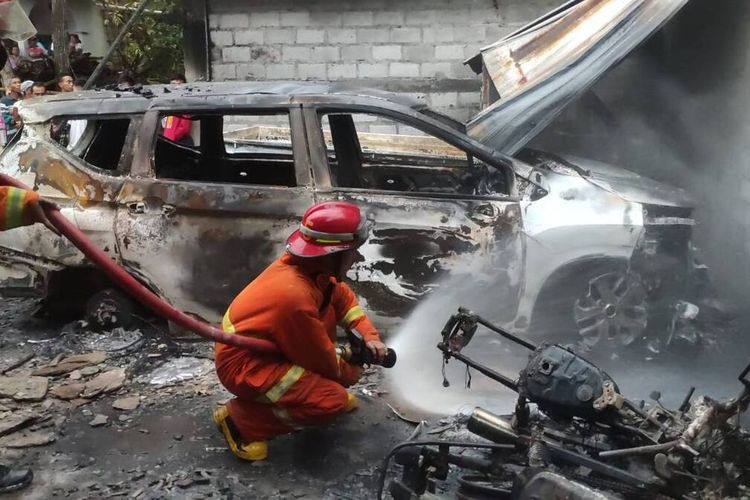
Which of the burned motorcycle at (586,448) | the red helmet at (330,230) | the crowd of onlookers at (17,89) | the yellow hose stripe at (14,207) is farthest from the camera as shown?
the crowd of onlookers at (17,89)

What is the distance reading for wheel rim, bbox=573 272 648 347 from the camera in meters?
4.55

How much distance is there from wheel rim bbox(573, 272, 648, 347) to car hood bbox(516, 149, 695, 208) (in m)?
0.54

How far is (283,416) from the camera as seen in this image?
3465 mm

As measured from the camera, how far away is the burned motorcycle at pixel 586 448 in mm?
2455

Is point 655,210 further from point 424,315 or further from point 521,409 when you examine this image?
point 521,409

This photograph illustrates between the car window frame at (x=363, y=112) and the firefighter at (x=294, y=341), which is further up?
the car window frame at (x=363, y=112)

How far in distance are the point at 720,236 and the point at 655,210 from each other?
223cm

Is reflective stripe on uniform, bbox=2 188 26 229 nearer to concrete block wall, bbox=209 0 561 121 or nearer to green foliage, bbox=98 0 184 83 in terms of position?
concrete block wall, bbox=209 0 561 121

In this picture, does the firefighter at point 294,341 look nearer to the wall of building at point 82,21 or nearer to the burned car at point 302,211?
the burned car at point 302,211

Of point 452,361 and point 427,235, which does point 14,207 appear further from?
point 452,361

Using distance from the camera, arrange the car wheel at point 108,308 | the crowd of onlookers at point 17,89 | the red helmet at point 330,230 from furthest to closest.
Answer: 1. the crowd of onlookers at point 17,89
2. the car wheel at point 108,308
3. the red helmet at point 330,230

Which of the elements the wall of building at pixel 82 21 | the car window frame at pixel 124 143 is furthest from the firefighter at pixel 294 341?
the wall of building at pixel 82 21

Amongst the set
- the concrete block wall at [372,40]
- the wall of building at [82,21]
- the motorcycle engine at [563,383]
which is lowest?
the motorcycle engine at [563,383]

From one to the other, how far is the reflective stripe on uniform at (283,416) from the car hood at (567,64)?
8.20ft
